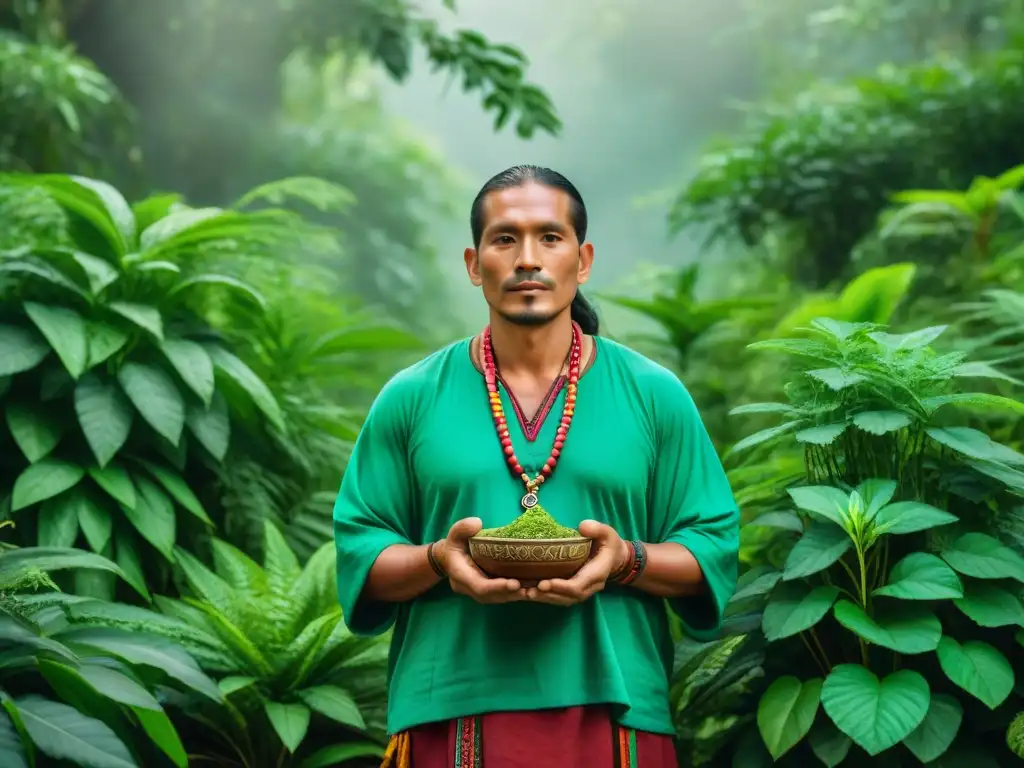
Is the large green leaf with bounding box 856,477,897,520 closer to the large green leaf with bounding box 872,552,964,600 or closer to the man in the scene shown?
the large green leaf with bounding box 872,552,964,600

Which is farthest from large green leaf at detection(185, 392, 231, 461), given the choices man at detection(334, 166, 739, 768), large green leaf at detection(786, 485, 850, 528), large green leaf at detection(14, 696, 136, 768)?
large green leaf at detection(786, 485, 850, 528)

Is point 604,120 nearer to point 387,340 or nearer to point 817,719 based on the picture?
point 387,340

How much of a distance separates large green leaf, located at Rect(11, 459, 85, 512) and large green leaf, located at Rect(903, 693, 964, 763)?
2152 millimetres

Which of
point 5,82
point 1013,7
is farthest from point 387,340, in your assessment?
point 1013,7

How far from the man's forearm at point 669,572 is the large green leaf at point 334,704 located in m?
1.14

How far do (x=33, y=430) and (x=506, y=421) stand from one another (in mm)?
1729

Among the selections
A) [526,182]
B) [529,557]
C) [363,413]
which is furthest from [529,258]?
[363,413]

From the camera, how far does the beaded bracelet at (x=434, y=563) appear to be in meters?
1.75

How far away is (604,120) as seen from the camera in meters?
18.4

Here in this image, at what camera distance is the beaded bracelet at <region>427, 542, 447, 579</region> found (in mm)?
1751

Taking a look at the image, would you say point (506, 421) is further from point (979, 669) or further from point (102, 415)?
point (102, 415)

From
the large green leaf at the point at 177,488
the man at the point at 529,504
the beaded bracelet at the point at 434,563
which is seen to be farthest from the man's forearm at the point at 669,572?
the large green leaf at the point at 177,488

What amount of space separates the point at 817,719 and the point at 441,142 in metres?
17.7

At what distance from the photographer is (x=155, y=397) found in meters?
3.08
